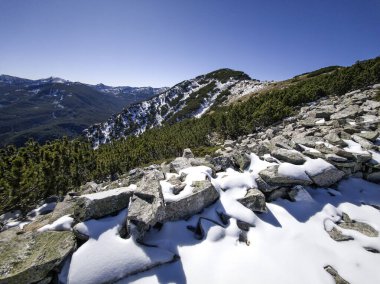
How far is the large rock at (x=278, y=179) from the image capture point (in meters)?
11.1

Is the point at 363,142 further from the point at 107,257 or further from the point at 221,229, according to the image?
the point at 107,257

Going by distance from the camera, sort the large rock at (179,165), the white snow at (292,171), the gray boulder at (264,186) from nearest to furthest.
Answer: the gray boulder at (264,186) < the white snow at (292,171) < the large rock at (179,165)

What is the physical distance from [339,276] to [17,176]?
63.0ft

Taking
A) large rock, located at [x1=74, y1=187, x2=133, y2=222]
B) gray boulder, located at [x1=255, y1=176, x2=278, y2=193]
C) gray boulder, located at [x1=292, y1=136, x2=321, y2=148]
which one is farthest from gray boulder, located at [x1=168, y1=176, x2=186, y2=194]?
gray boulder, located at [x1=292, y1=136, x2=321, y2=148]

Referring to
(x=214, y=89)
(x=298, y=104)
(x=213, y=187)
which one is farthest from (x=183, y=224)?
(x=214, y=89)

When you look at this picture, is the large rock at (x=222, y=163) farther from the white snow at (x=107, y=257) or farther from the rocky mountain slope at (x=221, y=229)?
the white snow at (x=107, y=257)

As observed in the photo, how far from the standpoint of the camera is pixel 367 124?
17828 millimetres

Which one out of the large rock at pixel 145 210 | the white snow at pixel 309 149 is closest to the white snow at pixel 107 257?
the large rock at pixel 145 210

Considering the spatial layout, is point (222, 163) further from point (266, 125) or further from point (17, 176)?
point (266, 125)

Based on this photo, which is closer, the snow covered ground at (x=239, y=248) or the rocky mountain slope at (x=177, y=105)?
the snow covered ground at (x=239, y=248)

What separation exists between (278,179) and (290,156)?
2.36 meters

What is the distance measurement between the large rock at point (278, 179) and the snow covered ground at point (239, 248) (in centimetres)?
71

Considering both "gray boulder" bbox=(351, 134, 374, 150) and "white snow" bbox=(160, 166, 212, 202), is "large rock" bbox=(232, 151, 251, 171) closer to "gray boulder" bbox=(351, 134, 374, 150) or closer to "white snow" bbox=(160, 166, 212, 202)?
"white snow" bbox=(160, 166, 212, 202)

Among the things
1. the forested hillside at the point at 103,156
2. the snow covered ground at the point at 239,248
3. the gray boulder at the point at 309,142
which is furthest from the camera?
the forested hillside at the point at 103,156
